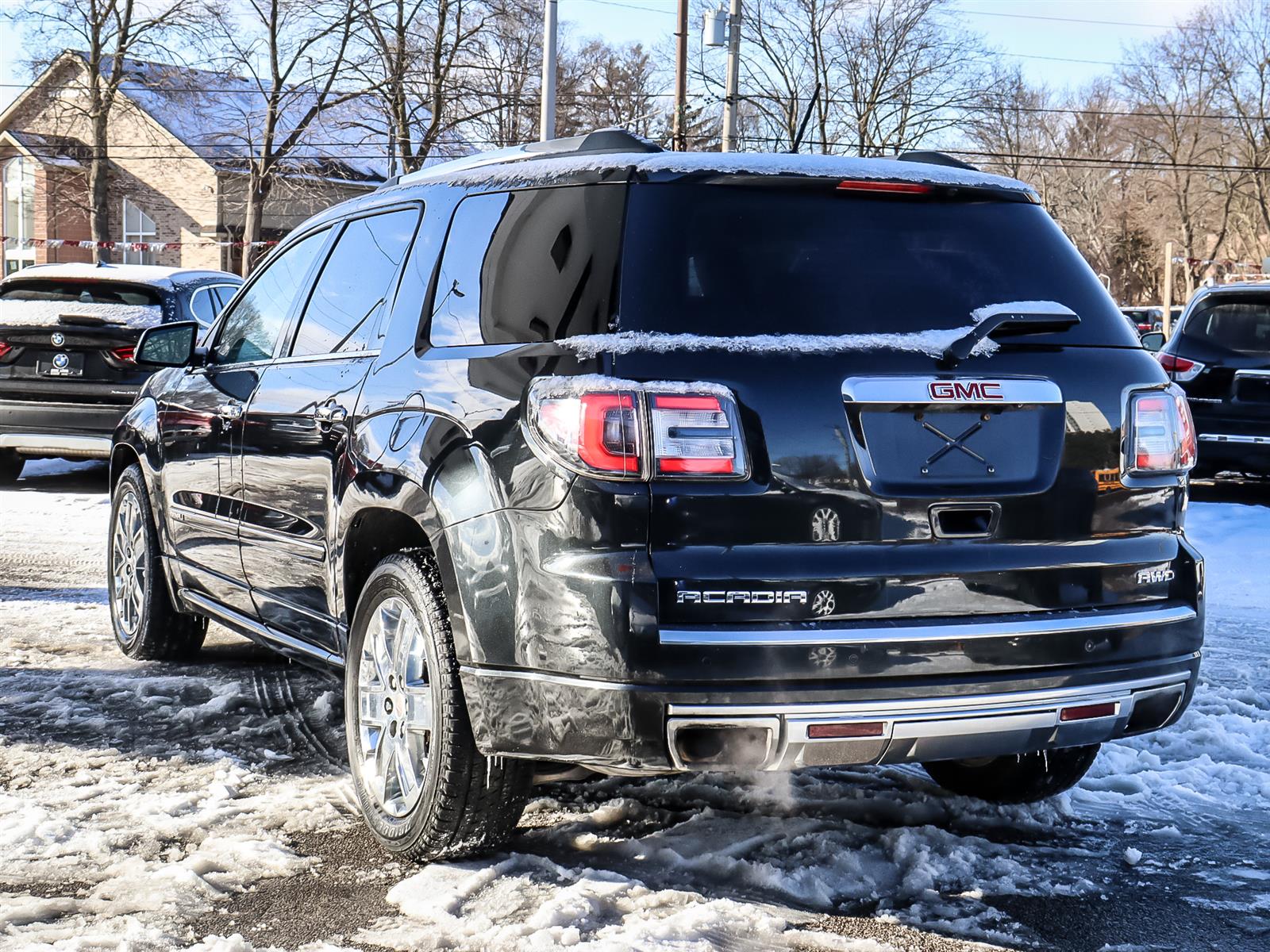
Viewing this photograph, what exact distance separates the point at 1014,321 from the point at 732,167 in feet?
2.50

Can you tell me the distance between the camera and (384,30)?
4281 cm

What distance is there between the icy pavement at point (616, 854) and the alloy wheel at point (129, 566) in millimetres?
715

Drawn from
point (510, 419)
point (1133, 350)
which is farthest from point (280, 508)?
point (1133, 350)

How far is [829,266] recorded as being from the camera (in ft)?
11.6

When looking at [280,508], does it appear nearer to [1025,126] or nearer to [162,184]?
[162,184]

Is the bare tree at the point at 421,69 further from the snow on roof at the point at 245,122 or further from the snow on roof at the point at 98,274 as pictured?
the snow on roof at the point at 98,274

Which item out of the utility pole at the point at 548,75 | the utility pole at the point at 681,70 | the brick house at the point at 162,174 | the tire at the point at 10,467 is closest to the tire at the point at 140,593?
the tire at the point at 10,467

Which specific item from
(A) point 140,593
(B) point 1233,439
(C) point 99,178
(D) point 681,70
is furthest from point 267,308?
(C) point 99,178

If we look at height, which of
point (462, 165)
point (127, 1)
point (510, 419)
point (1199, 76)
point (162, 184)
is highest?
point (1199, 76)

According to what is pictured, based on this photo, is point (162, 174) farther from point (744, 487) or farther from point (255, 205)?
point (744, 487)

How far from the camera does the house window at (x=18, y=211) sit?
167 feet

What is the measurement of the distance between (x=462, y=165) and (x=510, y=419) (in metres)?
1.16

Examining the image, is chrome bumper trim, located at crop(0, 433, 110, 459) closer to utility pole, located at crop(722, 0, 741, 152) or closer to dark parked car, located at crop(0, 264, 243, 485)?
dark parked car, located at crop(0, 264, 243, 485)

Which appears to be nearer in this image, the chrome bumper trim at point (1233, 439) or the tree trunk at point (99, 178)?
the chrome bumper trim at point (1233, 439)
